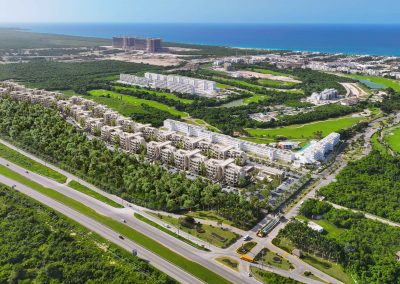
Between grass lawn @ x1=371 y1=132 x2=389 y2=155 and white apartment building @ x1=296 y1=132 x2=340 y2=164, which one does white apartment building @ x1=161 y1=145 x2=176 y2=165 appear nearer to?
white apartment building @ x1=296 y1=132 x2=340 y2=164

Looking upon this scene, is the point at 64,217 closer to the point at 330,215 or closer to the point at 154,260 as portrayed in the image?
the point at 154,260

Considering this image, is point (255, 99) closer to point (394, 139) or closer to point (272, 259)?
point (394, 139)

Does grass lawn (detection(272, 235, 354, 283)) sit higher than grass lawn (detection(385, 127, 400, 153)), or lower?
lower

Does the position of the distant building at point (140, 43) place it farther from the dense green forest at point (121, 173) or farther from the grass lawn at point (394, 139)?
the grass lawn at point (394, 139)

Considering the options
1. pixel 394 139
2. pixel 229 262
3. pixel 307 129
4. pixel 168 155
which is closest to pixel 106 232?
pixel 229 262

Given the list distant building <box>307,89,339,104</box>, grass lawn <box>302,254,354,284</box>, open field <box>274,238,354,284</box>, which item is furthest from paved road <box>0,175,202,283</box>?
distant building <box>307,89,339,104</box>
